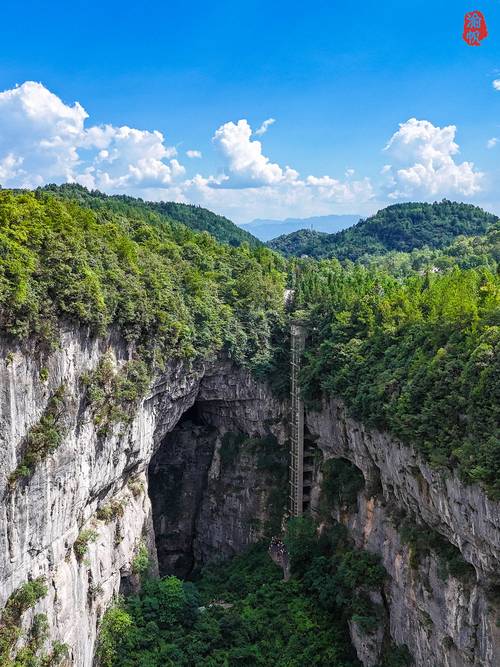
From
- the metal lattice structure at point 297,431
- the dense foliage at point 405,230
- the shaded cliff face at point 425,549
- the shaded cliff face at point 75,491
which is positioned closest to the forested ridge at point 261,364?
the shaded cliff face at point 425,549

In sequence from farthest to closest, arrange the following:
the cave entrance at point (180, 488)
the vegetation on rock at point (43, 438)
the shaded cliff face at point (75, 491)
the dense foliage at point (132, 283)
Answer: the cave entrance at point (180, 488)
the dense foliage at point (132, 283)
the vegetation on rock at point (43, 438)
the shaded cliff face at point (75, 491)

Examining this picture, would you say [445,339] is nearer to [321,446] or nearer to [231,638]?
[321,446]

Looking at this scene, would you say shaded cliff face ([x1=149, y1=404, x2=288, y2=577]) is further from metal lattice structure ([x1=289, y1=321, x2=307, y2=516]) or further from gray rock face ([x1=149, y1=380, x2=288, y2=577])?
metal lattice structure ([x1=289, y1=321, x2=307, y2=516])

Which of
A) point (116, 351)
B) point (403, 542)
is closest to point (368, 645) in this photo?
point (403, 542)

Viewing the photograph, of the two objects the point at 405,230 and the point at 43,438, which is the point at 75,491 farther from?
the point at 405,230

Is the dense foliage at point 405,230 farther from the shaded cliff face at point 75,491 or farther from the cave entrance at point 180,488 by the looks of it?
the shaded cliff face at point 75,491

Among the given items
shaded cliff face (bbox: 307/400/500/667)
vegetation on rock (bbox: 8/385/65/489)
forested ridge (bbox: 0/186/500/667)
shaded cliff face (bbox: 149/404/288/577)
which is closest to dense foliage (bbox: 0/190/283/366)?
forested ridge (bbox: 0/186/500/667)
